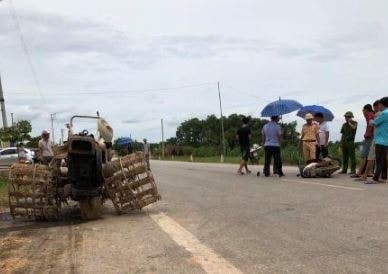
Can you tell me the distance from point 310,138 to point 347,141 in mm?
1051

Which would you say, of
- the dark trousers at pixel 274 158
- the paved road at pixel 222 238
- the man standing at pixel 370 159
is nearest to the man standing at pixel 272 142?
the dark trousers at pixel 274 158

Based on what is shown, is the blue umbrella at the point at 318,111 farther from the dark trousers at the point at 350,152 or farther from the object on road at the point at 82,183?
the object on road at the point at 82,183

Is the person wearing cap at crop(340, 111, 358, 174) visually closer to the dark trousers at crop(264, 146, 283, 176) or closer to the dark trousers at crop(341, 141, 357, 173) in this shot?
the dark trousers at crop(341, 141, 357, 173)

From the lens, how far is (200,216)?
27.7ft

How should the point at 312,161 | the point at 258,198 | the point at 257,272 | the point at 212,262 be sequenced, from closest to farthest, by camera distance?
the point at 257,272
the point at 212,262
the point at 258,198
the point at 312,161

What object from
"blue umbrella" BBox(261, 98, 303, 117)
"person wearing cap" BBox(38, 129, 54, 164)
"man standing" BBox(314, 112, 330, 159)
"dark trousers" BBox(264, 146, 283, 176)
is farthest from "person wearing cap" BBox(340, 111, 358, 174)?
"person wearing cap" BBox(38, 129, 54, 164)

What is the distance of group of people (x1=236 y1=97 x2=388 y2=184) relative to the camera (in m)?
12.1

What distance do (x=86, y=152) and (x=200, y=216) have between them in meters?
1.91

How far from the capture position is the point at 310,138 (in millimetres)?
15039

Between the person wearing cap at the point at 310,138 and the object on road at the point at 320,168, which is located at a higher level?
the person wearing cap at the point at 310,138

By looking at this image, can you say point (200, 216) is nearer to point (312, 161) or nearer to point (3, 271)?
point (3, 271)

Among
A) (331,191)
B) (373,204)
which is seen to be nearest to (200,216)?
(373,204)

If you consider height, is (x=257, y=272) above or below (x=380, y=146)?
below

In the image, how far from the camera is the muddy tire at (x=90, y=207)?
8.62 m
